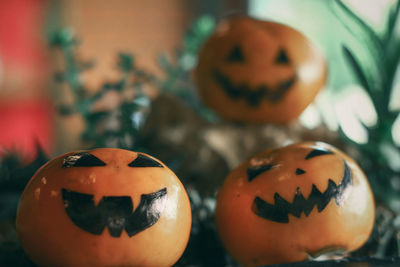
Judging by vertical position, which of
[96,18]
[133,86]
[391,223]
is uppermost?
[96,18]

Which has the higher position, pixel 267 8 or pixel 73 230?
pixel 267 8

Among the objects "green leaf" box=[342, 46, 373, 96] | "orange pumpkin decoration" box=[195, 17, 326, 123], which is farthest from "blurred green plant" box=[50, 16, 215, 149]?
"green leaf" box=[342, 46, 373, 96]

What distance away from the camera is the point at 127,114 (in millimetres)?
580

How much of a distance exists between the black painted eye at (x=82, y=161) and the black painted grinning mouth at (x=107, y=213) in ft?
0.08

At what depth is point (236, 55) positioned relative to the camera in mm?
685

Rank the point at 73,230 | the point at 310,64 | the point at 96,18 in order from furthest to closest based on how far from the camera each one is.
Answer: the point at 96,18, the point at 310,64, the point at 73,230

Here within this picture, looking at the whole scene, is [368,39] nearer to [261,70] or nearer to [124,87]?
[261,70]

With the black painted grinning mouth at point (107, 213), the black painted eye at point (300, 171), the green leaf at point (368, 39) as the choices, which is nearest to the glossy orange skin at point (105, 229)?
the black painted grinning mouth at point (107, 213)

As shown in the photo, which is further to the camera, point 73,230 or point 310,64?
point 310,64

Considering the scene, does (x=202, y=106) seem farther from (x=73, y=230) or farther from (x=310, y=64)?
(x=73, y=230)

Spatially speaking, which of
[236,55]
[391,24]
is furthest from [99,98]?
[391,24]

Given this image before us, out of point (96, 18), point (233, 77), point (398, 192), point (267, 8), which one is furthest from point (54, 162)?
point (96, 18)

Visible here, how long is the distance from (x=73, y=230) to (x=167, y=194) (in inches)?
3.1

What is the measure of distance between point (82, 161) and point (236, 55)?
388 mm
